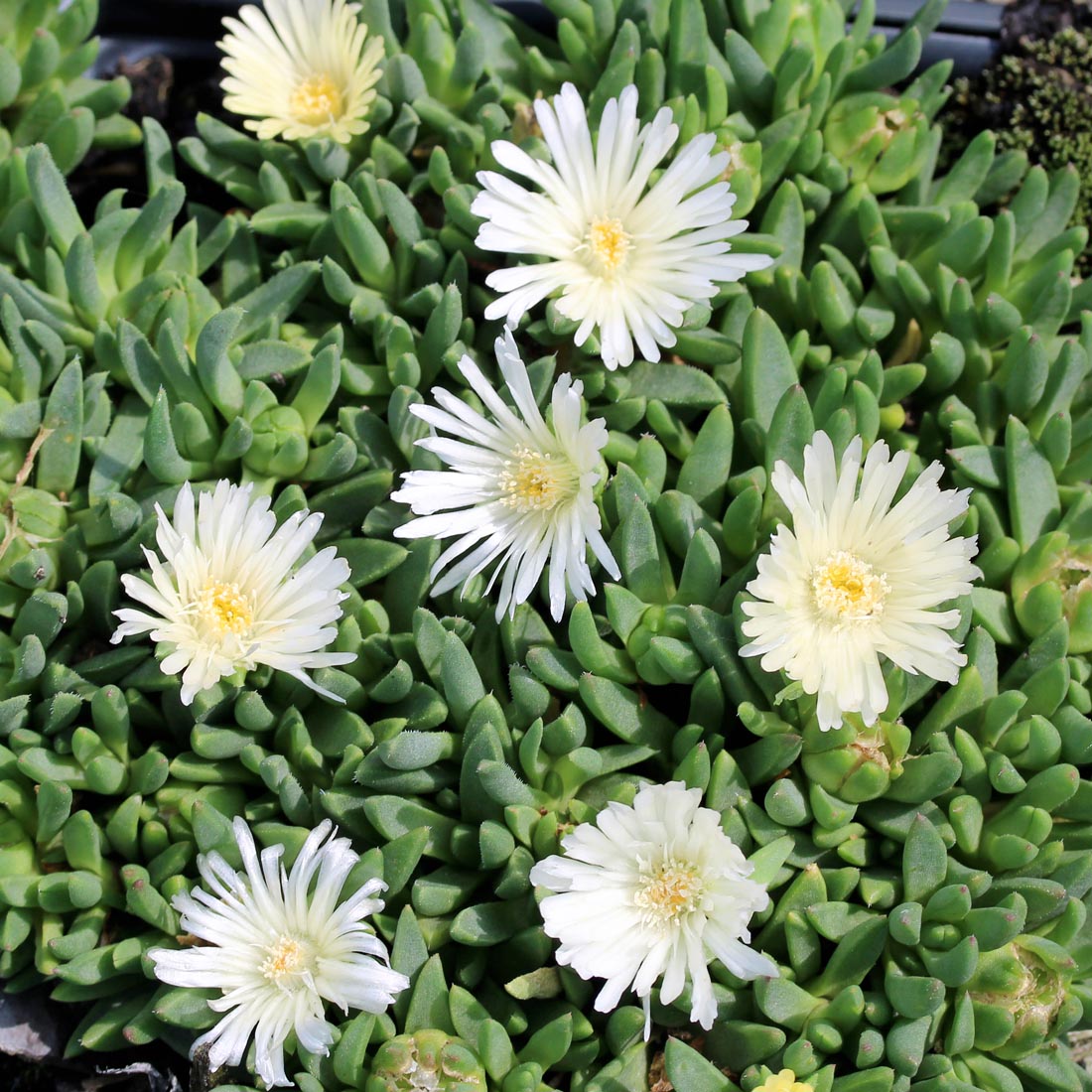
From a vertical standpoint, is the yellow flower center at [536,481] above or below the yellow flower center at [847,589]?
above

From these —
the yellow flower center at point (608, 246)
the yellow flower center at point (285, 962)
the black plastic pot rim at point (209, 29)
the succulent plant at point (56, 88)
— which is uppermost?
the black plastic pot rim at point (209, 29)

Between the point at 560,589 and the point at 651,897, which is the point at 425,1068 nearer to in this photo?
the point at 651,897

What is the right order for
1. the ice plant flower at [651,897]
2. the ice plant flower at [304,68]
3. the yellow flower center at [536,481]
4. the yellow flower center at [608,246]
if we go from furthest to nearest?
the ice plant flower at [304,68], the yellow flower center at [608,246], the yellow flower center at [536,481], the ice plant flower at [651,897]

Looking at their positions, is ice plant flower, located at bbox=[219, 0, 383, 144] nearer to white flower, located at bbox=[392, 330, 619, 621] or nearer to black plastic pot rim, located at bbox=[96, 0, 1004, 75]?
black plastic pot rim, located at bbox=[96, 0, 1004, 75]

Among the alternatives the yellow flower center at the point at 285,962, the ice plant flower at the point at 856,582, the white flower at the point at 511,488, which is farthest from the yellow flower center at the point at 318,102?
the yellow flower center at the point at 285,962

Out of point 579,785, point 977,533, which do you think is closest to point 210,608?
point 579,785

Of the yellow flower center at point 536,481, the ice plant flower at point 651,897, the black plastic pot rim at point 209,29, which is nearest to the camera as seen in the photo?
the ice plant flower at point 651,897

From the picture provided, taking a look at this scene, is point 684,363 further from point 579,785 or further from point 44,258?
point 44,258

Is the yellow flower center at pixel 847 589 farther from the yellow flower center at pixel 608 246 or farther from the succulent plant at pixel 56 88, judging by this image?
the succulent plant at pixel 56 88
